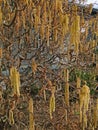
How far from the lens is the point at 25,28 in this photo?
3.13m

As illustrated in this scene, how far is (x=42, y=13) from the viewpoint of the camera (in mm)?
2867

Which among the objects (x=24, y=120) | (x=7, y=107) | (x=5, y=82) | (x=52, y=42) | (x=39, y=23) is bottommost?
(x=24, y=120)

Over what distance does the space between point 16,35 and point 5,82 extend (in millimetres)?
496

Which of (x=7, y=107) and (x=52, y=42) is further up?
(x=52, y=42)

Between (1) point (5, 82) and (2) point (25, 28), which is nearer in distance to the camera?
(1) point (5, 82)

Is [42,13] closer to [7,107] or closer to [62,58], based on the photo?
[62,58]

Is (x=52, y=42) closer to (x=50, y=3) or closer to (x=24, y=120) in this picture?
(x=50, y=3)

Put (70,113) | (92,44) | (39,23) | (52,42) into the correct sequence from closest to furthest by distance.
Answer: (39,23)
(70,113)
(52,42)
(92,44)

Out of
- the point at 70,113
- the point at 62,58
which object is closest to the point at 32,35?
the point at 62,58

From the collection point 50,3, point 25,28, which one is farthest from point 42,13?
point 25,28

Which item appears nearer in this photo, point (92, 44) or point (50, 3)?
point (50, 3)

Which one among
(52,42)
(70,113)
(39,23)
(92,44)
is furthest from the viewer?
(92,44)

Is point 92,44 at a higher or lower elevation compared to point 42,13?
lower

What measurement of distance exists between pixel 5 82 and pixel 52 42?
627mm
